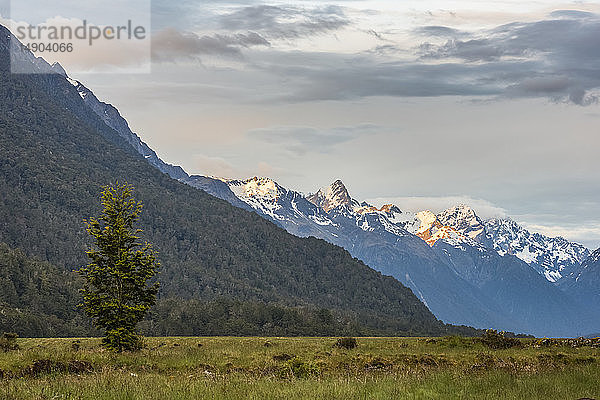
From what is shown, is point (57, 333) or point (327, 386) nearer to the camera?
point (327, 386)

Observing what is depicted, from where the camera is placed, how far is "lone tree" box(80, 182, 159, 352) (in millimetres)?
36625

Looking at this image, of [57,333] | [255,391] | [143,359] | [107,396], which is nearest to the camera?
[107,396]

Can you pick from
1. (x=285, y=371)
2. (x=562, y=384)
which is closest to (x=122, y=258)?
(x=285, y=371)

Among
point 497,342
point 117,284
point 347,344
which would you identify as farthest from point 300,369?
point 497,342

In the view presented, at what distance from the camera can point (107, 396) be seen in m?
17.0

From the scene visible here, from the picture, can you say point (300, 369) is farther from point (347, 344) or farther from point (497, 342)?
point (497, 342)

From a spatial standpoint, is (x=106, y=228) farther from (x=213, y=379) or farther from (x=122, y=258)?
(x=213, y=379)

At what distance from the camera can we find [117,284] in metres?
37.5

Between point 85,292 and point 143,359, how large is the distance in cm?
802

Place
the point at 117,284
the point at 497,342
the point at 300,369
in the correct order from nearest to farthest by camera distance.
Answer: the point at 300,369
the point at 117,284
the point at 497,342

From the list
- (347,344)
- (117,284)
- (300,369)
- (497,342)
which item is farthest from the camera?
(347,344)

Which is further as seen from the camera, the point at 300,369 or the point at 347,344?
the point at 347,344

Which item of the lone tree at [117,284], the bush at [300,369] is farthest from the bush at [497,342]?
the bush at [300,369]

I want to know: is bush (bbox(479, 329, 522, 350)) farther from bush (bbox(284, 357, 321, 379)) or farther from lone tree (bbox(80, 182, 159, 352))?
bush (bbox(284, 357, 321, 379))
